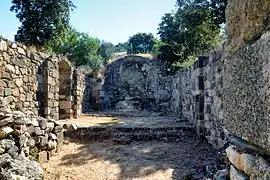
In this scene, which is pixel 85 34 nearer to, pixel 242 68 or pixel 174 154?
pixel 174 154

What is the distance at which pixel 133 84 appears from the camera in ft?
61.2

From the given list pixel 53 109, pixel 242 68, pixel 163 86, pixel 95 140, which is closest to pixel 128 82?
pixel 163 86

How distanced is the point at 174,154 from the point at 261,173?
5856mm

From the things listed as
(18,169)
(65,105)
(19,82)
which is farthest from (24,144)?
(65,105)

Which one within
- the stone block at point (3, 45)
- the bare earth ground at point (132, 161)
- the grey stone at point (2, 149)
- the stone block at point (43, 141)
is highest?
the stone block at point (3, 45)

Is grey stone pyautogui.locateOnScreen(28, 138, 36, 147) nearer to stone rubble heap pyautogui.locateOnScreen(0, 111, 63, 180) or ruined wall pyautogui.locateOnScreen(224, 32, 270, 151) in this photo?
stone rubble heap pyautogui.locateOnScreen(0, 111, 63, 180)

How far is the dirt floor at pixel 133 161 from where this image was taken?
5430 mm

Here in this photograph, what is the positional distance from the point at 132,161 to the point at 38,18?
1114 cm

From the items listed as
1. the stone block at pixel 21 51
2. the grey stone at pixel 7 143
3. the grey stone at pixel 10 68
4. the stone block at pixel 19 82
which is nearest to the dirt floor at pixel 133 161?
the grey stone at pixel 7 143

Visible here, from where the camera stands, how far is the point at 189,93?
9625mm

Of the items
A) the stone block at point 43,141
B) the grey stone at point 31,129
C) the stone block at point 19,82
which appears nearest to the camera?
the grey stone at point 31,129

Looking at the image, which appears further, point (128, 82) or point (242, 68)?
point (128, 82)

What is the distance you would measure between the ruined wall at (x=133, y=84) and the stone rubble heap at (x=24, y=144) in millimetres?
10434

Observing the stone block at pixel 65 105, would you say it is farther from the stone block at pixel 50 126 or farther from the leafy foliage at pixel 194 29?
the leafy foliage at pixel 194 29
